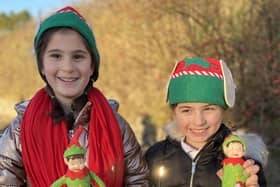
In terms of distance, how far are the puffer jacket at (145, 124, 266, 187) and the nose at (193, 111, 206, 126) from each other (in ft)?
0.43

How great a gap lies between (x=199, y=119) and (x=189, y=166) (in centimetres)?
27

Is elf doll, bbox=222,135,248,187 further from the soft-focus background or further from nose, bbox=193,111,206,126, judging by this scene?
the soft-focus background

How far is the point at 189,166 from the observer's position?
111 inches

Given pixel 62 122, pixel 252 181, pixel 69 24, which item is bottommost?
pixel 252 181

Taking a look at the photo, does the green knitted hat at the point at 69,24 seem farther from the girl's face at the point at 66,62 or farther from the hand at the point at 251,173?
the hand at the point at 251,173

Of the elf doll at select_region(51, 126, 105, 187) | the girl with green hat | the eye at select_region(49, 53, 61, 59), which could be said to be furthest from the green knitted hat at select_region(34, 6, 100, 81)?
the elf doll at select_region(51, 126, 105, 187)

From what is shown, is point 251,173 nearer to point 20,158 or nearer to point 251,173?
point 251,173

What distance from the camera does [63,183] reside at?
2223 mm

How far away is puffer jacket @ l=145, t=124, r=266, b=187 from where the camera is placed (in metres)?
2.78

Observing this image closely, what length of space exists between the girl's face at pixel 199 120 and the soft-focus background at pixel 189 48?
10.4ft

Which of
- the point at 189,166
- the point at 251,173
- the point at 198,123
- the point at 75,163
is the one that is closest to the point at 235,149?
the point at 251,173

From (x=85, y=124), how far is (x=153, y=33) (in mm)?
5364

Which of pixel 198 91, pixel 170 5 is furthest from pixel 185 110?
pixel 170 5

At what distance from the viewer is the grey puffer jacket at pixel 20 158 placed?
2.64 meters
